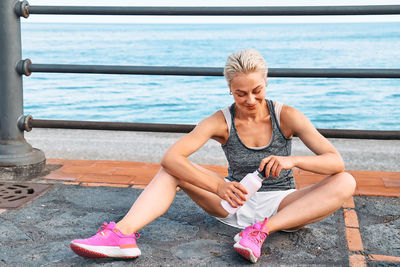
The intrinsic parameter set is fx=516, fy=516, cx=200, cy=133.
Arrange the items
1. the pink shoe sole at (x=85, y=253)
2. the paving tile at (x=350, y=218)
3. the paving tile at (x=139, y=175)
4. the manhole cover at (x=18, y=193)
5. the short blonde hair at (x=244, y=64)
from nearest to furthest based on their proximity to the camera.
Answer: the pink shoe sole at (x=85, y=253), the short blonde hair at (x=244, y=64), the paving tile at (x=350, y=218), the manhole cover at (x=18, y=193), the paving tile at (x=139, y=175)

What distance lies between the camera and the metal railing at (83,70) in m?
2.70

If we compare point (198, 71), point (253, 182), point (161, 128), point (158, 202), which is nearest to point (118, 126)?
point (161, 128)

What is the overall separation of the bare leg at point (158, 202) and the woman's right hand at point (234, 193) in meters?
0.20

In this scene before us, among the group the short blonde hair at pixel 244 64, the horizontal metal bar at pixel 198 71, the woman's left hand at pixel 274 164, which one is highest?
the short blonde hair at pixel 244 64

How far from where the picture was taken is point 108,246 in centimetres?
194

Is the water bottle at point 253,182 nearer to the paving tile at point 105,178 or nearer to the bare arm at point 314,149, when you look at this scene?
the bare arm at point 314,149

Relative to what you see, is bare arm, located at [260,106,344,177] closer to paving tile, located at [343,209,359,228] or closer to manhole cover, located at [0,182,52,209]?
paving tile, located at [343,209,359,228]

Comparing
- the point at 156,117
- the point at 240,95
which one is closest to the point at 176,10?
the point at 240,95

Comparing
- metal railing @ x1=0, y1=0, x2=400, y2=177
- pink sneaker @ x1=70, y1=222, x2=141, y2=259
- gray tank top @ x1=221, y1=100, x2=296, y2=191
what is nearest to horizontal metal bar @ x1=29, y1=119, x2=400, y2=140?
metal railing @ x1=0, y1=0, x2=400, y2=177

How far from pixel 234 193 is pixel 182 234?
14.8 inches

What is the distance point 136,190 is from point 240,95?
104cm

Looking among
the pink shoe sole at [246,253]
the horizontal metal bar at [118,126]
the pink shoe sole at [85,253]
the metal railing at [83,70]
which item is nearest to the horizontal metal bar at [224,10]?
the metal railing at [83,70]

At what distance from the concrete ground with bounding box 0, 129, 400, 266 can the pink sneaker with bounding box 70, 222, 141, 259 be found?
0.11 ft

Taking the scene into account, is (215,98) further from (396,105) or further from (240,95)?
(240,95)
